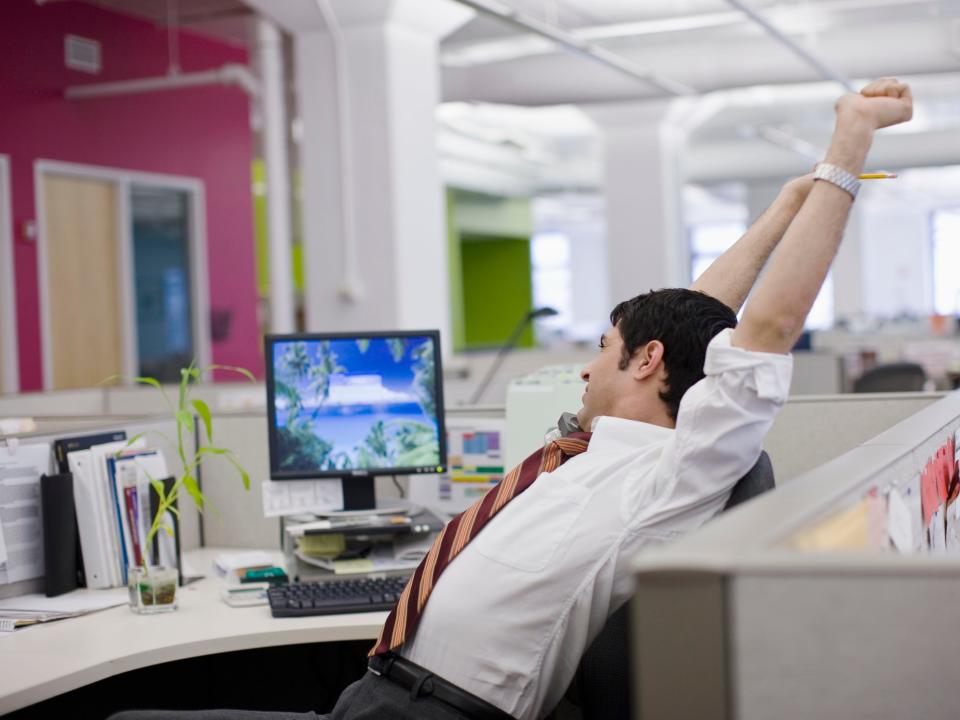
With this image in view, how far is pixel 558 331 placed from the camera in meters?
18.4

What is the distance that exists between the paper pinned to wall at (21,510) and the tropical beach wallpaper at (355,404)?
0.50m

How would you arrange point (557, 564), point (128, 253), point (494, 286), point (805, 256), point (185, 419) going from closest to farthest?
point (805, 256)
point (557, 564)
point (185, 419)
point (128, 253)
point (494, 286)

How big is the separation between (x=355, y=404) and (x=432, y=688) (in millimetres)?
1035

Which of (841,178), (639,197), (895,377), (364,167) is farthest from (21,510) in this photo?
(639,197)

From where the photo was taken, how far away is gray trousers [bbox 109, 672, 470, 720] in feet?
5.16

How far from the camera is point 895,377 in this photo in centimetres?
572

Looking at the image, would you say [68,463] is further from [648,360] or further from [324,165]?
[324,165]

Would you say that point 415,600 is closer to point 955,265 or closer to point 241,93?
point 241,93

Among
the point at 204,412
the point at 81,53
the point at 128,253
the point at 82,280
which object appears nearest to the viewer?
the point at 204,412

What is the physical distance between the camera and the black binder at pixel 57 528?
Result: 7.65 feet

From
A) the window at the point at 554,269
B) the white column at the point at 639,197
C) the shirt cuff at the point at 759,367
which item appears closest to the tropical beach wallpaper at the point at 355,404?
the shirt cuff at the point at 759,367

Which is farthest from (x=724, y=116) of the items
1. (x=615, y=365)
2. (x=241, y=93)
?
(x=615, y=365)

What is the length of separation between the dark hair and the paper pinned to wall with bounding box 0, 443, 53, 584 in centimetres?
133

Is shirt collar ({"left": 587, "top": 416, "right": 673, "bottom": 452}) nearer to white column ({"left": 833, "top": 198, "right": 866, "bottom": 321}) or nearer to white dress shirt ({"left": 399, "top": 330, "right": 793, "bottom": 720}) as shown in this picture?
white dress shirt ({"left": 399, "top": 330, "right": 793, "bottom": 720})
